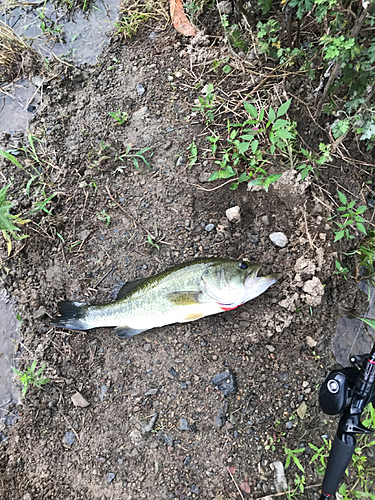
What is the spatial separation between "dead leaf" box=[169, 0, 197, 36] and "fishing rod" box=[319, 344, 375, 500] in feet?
14.6

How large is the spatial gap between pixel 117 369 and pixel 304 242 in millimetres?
2455

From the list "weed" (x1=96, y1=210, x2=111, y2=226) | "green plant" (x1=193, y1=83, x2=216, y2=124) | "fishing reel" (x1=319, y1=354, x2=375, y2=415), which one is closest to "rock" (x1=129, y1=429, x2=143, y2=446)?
"fishing reel" (x1=319, y1=354, x2=375, y2=415)

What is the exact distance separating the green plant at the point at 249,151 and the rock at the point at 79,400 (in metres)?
2.76

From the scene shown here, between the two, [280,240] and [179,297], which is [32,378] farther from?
[280,240]

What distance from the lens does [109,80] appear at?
460cm

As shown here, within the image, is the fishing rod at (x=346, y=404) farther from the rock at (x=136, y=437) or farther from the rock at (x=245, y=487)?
the rock at (x=136, y=437)

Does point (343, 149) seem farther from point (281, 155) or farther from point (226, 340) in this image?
point (226, 340)

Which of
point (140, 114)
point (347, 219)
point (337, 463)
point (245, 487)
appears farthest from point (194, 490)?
point (140, 114)

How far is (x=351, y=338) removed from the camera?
11.8ft

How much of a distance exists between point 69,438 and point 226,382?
1763 mm

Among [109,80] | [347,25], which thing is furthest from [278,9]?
[109,80]

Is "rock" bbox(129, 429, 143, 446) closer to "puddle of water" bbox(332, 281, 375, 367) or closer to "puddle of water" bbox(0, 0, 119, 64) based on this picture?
"puddle of water" bbox(332, 281, 375, 367)

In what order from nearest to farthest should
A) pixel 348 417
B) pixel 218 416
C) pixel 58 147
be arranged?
1. pixel 348 417
2. pixel 218 416
3. pixel 58 147

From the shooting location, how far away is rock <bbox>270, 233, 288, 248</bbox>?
357 centimetres
